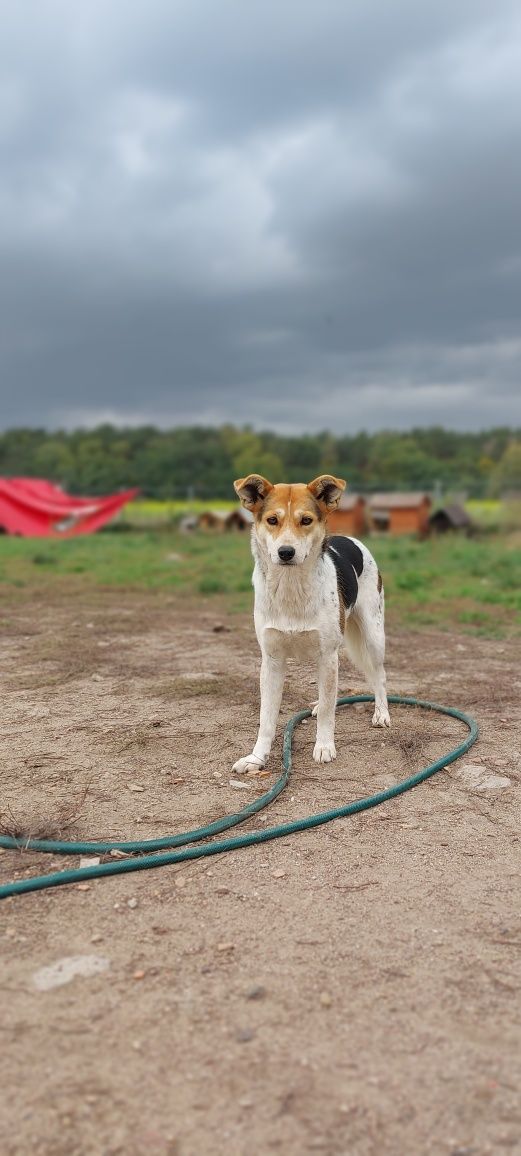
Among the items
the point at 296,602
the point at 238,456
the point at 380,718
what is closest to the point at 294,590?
the point at 296,602

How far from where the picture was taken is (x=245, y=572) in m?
13.6

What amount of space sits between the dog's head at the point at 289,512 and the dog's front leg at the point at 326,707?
637 mm

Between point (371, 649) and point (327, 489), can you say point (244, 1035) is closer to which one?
point (327, 489)

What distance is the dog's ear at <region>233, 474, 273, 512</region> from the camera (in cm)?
419

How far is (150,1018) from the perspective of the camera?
2.33 meters

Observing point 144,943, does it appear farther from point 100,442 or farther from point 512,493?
point 100,442

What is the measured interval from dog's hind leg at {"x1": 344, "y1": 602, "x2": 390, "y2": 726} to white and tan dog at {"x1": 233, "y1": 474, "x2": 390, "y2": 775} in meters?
0.49

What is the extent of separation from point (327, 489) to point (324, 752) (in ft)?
4.81

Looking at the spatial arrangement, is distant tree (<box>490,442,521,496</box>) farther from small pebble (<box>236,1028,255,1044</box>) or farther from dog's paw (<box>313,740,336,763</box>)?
small pebble (<box>236,1028,255,1044</box>)

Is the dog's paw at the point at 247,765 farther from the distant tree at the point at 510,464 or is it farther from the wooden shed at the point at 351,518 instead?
the distant tree at the point at 510,464

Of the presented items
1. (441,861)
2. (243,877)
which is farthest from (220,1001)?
(441,861)

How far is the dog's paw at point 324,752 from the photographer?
452 centimetres

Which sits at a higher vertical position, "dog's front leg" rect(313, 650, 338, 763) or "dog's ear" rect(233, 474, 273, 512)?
"dog's ear" rect(233, 474, 273, 512)

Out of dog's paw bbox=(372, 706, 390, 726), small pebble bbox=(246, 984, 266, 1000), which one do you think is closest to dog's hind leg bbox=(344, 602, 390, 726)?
dog's paw bbox=(372, 706, 390, 726)
